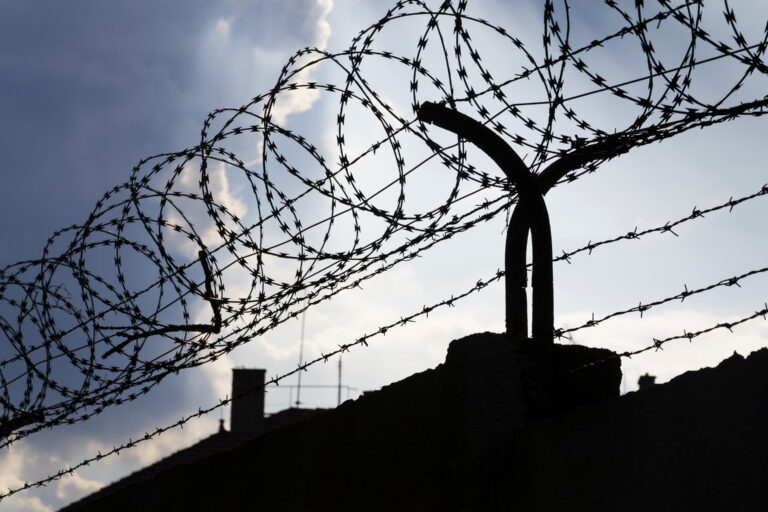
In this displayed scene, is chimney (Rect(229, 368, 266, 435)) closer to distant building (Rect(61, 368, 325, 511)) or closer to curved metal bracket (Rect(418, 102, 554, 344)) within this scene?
distant building (Rect(61, 368, 325, 511))

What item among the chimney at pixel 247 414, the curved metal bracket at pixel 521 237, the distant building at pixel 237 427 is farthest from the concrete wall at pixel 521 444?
the chimney at pixel 247 414

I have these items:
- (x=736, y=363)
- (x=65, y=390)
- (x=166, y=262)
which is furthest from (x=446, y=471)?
(x=65, y=390)

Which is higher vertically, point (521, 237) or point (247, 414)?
point (247, 414)

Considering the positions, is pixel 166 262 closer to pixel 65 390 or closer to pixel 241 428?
pixel 65 390

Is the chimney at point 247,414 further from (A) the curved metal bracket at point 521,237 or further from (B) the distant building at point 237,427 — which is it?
(A) the curved metal bracket at point 521,237

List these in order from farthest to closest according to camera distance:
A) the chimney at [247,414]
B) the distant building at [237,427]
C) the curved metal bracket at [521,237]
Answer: the chimney at [247,414] < the distant building at [237,427] < the curved metal bracket at [521,237]

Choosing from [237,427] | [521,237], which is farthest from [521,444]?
[237,427]

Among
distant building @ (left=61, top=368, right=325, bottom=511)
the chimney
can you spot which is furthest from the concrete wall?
the chimney

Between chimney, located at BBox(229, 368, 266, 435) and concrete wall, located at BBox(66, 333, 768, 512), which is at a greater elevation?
chimney, located at BBox(229, 368, 266, 435)

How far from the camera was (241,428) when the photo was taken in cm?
2242

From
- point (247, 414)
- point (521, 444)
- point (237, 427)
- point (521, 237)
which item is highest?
point (247, 414)

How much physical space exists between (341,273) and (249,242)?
578 mm

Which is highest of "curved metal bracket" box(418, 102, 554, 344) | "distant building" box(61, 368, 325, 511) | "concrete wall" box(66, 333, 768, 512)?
"distant building" box(61, 368, 325, 511)

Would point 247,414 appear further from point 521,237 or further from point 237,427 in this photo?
point 521,237
